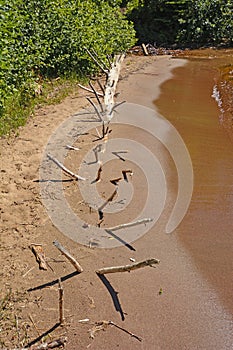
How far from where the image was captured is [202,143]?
8484 millimetres

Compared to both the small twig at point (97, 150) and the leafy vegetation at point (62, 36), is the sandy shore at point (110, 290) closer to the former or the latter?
the small twig at point (97, 150)

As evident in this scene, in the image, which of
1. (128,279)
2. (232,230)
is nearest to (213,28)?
(232,230)

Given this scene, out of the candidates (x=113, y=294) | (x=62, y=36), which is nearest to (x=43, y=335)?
(x=113, y=294)

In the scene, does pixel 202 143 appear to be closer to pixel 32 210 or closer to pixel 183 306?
pixel 32 210

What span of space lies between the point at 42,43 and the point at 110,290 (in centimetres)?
732

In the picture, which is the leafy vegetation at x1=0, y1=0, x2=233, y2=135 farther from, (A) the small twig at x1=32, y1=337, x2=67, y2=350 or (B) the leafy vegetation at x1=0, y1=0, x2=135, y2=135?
(A) the small twig at x1=32, y1=337, x2=67, y2=350

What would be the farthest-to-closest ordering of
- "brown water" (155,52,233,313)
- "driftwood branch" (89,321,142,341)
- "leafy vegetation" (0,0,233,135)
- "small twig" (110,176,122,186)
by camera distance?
"leafy vegetation" (0,0,233,135), "small twig" (110,176,122,186), "brown water" (155,52,233,313), "driftwood branch" (89,321,142,341)

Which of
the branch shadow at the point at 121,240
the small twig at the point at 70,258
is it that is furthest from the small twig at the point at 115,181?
the small twig at the point at 70,258

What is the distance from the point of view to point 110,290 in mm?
4914

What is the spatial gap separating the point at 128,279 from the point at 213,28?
1467 cm

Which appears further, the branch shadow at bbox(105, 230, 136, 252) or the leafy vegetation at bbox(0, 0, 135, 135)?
the leafy vegetation at bbox(0, 0, 135, 135)

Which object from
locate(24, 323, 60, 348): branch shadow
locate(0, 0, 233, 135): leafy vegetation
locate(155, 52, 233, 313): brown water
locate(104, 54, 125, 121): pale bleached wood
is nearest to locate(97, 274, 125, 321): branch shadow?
locate(24, 323, 60, 348): branch shadow

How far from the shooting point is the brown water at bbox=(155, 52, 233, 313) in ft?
17.7

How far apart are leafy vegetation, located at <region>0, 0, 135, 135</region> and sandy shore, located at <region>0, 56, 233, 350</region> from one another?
2922mm
